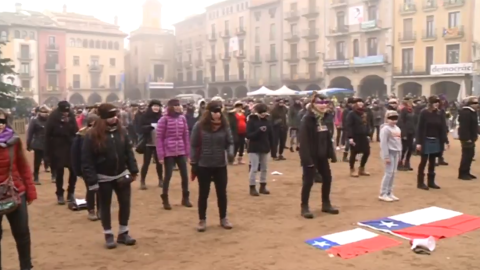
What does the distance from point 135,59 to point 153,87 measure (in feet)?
29.7

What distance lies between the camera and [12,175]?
4715 mm

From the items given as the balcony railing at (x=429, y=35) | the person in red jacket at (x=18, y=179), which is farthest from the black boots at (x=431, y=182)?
the balcony railing at (x=429, y=35)

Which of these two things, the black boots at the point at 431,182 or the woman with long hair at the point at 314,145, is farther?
the black boots at the point at 431,182

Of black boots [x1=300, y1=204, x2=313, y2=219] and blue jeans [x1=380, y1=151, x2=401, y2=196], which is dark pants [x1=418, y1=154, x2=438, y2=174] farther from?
black boots [x1=300, y1=204, x2=313, y2=219]

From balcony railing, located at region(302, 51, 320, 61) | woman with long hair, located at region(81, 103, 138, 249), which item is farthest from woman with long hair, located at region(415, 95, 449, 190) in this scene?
balcony railing, located at region(302, 51, 320, 61)

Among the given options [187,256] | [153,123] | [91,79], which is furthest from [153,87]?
[187,256]

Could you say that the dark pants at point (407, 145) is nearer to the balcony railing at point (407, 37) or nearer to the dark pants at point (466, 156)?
the dark pants at point (466, 156)

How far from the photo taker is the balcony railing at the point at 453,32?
120 feet

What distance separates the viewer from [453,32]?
1453 inches

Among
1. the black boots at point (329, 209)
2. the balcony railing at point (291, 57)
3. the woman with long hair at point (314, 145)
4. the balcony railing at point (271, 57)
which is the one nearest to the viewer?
the woman with long hair at point (314, 145)

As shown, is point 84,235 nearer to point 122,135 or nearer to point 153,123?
point 122,135

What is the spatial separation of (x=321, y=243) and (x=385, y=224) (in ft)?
4.17

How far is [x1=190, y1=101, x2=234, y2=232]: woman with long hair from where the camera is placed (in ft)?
21.7

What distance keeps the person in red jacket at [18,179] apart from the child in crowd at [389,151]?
559 centimetres
